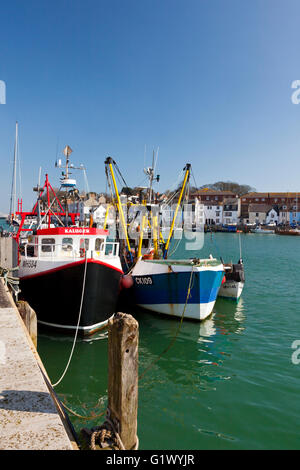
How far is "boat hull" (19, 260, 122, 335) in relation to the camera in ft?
38.1

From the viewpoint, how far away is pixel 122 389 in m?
4.27

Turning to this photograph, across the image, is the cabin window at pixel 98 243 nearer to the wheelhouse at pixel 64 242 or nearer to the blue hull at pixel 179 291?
the wheelhouse at pixel 64 242

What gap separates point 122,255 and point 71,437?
15.7 m

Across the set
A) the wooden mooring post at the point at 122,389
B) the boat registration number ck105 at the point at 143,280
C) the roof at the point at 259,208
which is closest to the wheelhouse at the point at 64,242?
the boat registration number ck105 at the point at 143,280

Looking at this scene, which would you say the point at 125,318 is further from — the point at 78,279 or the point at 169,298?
the point at 169,298

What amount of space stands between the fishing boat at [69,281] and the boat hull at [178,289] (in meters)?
2.16

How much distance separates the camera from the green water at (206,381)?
6.58 meters

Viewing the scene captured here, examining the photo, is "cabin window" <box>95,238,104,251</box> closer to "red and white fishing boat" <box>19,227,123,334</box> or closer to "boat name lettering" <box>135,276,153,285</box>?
"red and white fishing boat" <box>19,227,123,334</box>

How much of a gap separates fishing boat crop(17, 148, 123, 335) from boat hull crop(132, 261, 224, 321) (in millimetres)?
2155

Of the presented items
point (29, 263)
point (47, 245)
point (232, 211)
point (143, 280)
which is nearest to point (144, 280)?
point (143, 280)

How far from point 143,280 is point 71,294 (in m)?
4.51

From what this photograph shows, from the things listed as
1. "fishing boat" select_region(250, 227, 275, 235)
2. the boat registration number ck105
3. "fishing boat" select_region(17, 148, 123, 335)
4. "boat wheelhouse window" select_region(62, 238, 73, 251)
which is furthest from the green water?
"fishing boat" select_region(250, 227, 275, 235)

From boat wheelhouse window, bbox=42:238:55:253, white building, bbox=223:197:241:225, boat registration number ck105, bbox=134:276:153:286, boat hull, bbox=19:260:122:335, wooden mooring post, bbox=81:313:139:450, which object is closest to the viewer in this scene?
wooden mooring post, bbox=81:313:139:450
